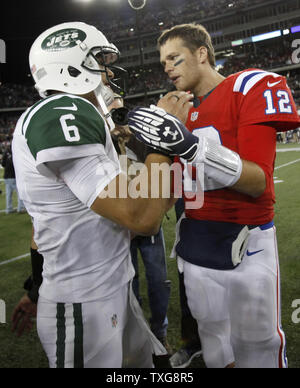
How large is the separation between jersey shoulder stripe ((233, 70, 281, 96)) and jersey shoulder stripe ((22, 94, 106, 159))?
79cm

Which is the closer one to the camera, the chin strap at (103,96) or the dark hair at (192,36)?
the chin strap at (103,96)

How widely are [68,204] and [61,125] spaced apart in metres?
0.33

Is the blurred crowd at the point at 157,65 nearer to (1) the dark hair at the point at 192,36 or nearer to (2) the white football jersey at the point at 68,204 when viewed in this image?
(1) the dark hair at the point at 192,36

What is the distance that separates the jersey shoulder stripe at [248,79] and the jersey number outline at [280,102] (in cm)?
9

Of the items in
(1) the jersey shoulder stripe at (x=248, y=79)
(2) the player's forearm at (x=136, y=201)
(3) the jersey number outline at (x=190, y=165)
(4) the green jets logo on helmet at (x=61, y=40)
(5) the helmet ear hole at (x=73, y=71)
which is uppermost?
(4) the green jets logo on helmet at (x=61, y=40)

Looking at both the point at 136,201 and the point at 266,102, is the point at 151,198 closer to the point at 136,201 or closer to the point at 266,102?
the point at 136,201

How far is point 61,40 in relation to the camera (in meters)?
1.50

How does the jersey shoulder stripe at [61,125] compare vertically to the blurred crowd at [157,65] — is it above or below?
below

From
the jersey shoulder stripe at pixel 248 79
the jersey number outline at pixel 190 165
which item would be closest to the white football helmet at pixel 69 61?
the jersey number outline at pixel 190 165

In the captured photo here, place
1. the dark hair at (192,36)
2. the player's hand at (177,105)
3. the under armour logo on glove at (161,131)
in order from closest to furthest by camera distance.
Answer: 1. the under armour logo on glove at (161,131)
2. the player's hand at (177,105)
3. the dark hair at (192,36)

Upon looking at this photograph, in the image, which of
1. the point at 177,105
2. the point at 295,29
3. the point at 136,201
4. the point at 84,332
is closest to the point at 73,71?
the point at 177,105

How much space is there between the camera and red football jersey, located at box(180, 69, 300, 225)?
147cm

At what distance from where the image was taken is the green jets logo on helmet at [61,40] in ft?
4.91
